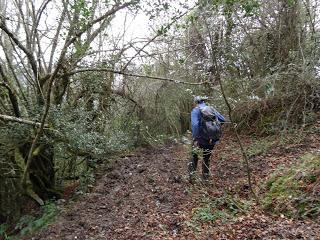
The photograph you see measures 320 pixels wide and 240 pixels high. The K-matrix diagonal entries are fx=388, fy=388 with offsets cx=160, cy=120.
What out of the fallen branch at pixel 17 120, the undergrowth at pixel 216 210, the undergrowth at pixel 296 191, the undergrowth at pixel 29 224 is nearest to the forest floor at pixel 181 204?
the undergrowth at pixel 216 210

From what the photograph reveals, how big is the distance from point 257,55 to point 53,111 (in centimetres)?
745

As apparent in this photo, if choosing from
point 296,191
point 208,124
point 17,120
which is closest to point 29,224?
point 17,120

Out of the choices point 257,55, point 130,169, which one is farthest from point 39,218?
point 257,55

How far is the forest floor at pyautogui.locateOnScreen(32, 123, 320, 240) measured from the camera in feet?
19.4

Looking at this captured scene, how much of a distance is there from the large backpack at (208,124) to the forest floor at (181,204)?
3.34 feet

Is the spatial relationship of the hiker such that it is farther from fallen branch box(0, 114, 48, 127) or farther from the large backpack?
fallen branch box(0, 114, 48, 127)

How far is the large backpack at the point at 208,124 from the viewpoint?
26.4ft

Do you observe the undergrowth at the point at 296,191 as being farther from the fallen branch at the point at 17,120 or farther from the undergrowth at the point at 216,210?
the fallen branch at the point at 17,120

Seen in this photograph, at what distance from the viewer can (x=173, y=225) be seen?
262 inches

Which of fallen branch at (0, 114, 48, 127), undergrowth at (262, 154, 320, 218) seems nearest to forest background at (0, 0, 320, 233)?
fallen branch at (0, 114, 48, 127)

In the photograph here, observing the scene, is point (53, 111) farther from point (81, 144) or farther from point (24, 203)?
point (24, 203)

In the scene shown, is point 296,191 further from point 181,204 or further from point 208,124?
point 208,124

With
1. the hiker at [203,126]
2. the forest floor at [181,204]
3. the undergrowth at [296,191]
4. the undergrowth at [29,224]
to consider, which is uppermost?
the hiker at [203,126]

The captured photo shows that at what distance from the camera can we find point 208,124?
811cm
